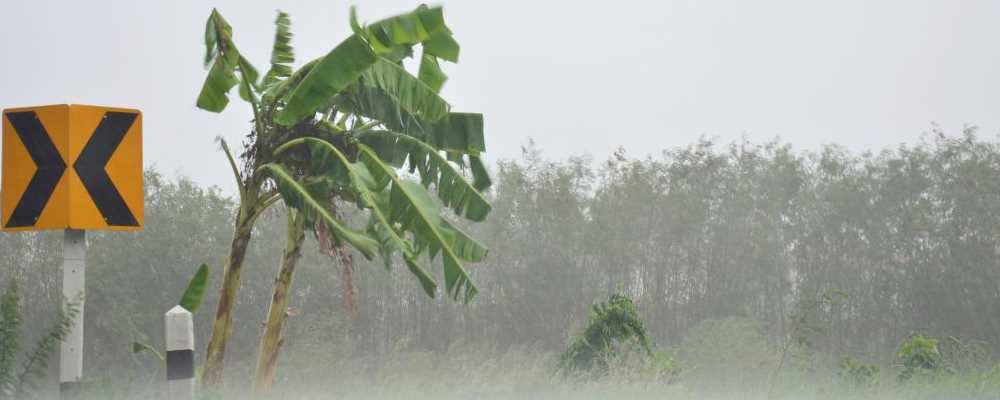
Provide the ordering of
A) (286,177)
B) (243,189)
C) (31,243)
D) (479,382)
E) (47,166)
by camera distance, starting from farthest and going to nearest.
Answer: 1. (31,243)
2. (243,189)
3. (286,177)
4. (479,382)
5. (47,166)

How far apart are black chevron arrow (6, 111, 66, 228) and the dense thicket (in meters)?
15.6

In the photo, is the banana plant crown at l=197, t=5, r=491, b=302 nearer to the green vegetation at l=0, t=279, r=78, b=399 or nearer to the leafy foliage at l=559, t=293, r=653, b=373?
the leafy foliage at l=559, t=293, r=653, b=373

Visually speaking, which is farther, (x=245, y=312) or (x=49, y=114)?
(x=245, y=312)

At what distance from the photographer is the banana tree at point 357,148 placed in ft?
26.0

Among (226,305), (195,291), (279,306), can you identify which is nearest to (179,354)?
(195,291)

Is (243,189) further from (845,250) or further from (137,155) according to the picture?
(845,250)

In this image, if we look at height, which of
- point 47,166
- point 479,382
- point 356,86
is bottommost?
point 479,382

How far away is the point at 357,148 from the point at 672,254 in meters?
12.7

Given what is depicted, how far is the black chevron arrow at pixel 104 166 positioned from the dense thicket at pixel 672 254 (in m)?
15.6

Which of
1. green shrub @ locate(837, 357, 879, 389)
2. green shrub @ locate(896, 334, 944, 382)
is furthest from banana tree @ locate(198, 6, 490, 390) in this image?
green shrub @ locate(896, 334, 944, 382)

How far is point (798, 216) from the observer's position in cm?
2105

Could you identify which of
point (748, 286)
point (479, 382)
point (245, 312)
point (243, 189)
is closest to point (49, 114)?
point (479, 382)

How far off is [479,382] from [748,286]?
14894mm

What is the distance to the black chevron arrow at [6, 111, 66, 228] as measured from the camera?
4.12 m
